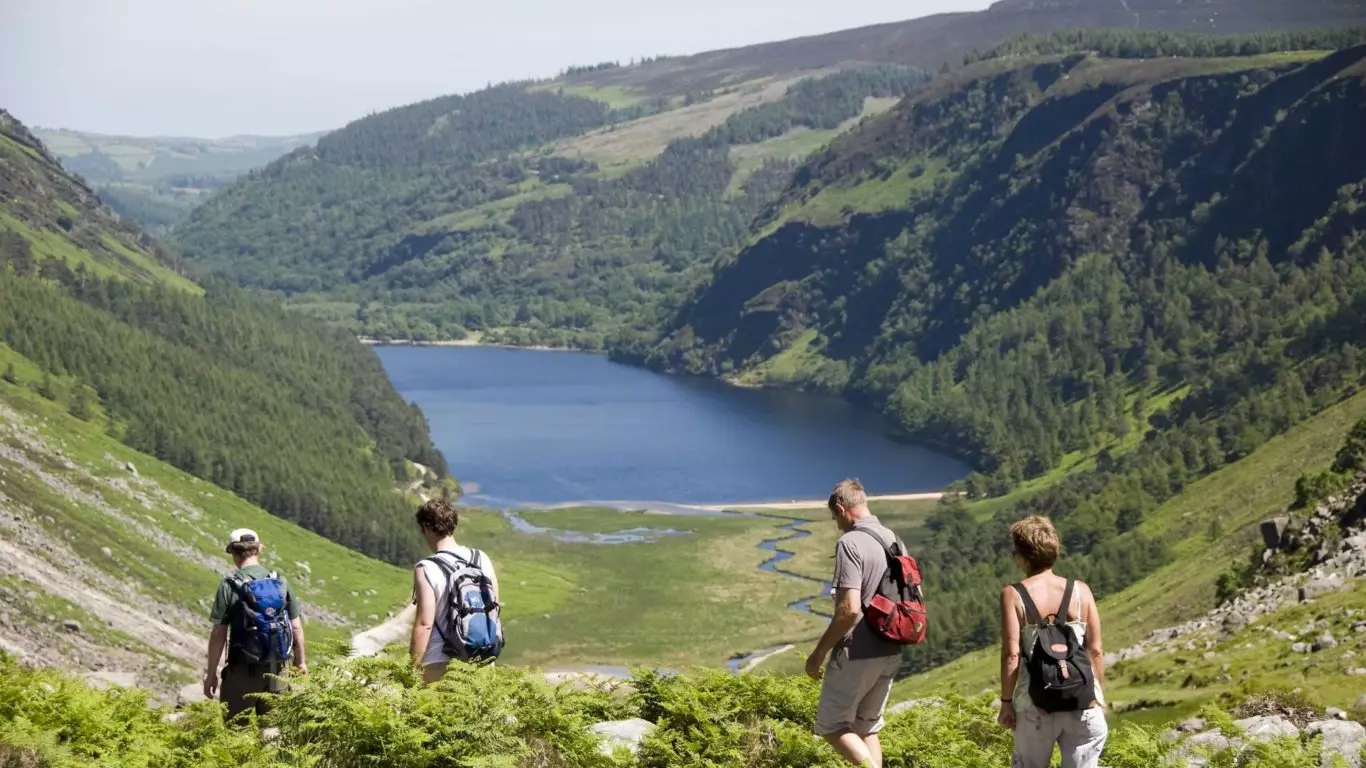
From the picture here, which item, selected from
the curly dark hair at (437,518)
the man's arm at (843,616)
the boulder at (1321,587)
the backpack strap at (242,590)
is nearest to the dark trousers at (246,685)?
the backpack strap at (242,590)

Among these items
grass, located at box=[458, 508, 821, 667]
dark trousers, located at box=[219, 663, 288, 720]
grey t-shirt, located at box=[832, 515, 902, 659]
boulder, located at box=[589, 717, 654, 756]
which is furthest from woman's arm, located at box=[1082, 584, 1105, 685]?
grass, located at box=[458, 508, 821, 667]

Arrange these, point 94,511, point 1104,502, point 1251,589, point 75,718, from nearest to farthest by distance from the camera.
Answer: point 75,718 < point 1251,589 < point 94,511 < point 1104,502

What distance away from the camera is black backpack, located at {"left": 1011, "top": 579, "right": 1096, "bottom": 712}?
1758 cm

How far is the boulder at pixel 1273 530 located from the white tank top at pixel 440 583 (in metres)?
69.1

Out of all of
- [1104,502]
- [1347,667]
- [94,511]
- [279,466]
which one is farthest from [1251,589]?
[279,466]

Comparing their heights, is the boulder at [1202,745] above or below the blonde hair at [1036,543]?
below

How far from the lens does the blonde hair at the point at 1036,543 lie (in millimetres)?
17719

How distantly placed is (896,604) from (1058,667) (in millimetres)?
2105

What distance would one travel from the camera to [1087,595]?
18.1 meters

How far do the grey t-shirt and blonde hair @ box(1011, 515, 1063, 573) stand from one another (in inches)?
61.4

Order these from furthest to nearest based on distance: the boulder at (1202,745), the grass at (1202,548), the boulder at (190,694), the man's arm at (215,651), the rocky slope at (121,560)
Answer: the rocky slope at (121,560) < the grass at (1202,548) < the boulder at (190,694) < the boulder at (1202,745) < the man's arm at (215,651)

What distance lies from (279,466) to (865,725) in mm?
167237

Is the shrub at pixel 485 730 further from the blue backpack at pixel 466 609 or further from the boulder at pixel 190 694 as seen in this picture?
the boulder at pixel 190 694

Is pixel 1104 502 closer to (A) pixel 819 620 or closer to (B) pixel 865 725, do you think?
(A) pixel 819 620
